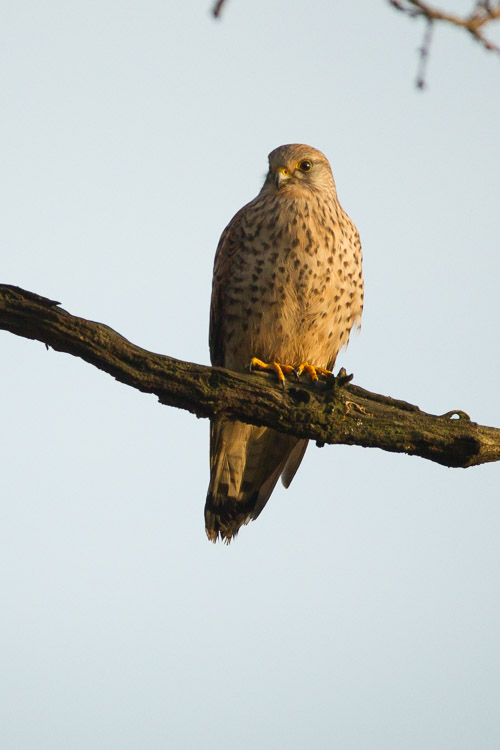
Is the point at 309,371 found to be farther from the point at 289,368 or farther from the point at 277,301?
the point at 277,301

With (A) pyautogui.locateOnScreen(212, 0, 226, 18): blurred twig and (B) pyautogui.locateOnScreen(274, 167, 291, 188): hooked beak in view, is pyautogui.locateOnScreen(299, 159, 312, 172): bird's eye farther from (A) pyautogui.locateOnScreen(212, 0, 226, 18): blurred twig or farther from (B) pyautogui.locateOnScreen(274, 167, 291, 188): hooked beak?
(A) pyautogui.locateOnScreen(212, 0, 226, 18): blurred twig

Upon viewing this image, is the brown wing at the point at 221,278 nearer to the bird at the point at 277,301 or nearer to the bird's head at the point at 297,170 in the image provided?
the bird at the point at 277,301

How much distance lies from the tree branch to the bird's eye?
1796 mm

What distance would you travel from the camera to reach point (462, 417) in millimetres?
4164

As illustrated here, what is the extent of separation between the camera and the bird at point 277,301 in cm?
486

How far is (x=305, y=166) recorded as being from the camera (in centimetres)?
541

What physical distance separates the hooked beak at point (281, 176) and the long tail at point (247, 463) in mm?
1391

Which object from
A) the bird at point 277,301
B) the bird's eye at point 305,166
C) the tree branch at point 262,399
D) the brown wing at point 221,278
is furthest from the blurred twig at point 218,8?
the bird's eye at point 305,166

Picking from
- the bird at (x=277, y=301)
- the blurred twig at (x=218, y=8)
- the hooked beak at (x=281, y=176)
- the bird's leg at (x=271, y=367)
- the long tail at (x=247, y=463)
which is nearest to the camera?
the blurred twig at (x=218, y=8)

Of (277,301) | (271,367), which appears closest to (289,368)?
(271,367)

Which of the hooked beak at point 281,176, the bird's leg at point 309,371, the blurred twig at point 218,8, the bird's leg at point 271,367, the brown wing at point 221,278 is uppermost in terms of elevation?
the hooked beak at point 281,176

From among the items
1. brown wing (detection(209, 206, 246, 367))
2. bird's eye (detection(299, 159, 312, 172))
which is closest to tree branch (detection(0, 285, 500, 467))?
brown wing (detection(209, 206, 246, 367))

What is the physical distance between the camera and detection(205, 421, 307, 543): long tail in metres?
5.36

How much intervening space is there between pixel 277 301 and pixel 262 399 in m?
1.14
